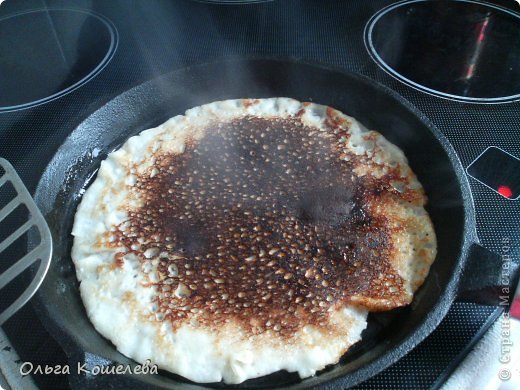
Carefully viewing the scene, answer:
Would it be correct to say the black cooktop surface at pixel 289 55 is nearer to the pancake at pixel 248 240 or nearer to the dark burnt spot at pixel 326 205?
the pancake at pixel 248 240

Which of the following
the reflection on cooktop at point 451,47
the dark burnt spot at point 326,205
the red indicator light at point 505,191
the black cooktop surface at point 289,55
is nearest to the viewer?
the dark burnt spot at point 326,205

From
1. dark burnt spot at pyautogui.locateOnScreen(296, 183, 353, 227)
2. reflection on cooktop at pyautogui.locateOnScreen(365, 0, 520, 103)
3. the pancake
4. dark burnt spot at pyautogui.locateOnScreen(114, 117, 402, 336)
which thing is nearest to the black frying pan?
the pancake

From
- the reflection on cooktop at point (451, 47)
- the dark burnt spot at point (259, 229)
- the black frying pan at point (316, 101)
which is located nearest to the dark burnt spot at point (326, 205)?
the dark burnt spot at point (259, 229)

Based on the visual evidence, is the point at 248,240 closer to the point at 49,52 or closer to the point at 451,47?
the point at 451,47

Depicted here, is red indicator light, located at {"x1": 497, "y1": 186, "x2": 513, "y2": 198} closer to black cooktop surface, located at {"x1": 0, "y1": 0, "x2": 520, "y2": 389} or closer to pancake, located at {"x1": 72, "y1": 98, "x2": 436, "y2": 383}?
black cooktop surface, located at {"x1": 0, "y1": 0, "x2": 520, "y2": 389}

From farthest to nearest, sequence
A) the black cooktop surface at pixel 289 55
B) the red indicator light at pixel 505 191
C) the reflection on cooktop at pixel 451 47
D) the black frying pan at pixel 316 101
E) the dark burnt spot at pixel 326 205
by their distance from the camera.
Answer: the reflection on cooktop at pixel 451 47
the black cooktop surface at pixel 289 55
the red indicator light at pixel 505 191
the dark burnt spot at pixel 326 205
the black frying pan at pixel 316 101
